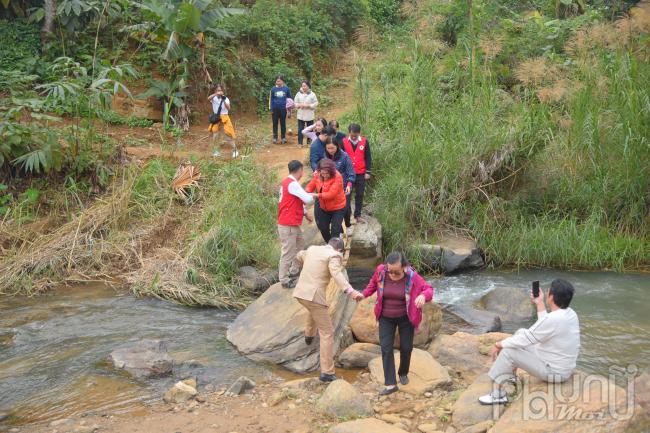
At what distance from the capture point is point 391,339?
262 inches

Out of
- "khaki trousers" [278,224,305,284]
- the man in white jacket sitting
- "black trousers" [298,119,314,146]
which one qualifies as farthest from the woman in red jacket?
"black trousers" [298,119,314,146]

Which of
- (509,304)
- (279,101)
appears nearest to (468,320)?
(509,304)

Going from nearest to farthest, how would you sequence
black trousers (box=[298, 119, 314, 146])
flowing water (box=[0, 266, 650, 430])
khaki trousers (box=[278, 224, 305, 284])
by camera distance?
flowing water (box=[0, 266, 650, 430]), khaki trousers (box=[278, 224, 305, 284]), black trousers (box=[298, 119, 314, 146])

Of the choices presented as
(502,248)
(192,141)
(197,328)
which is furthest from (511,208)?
(192,141)

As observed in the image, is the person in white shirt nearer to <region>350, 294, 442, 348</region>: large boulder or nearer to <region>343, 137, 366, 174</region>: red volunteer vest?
<region>343, 137, 366, 174</region>: red volunteer vest

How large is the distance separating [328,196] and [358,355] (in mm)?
1999

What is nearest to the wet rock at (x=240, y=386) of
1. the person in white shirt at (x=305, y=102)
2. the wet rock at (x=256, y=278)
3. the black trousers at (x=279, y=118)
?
the wet rock at (x=256, y=278)

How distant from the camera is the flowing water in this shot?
7074mm

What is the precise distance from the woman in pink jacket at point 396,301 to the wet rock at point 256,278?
3.80 meters

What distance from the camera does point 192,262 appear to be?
10453 mm

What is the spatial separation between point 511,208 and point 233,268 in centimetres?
496

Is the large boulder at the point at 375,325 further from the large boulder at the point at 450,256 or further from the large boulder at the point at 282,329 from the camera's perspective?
the large boulder at the point at 450,256

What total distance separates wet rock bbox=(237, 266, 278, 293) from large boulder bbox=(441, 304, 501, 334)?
2650mm

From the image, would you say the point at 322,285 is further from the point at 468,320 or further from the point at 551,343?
the point at 468,320
